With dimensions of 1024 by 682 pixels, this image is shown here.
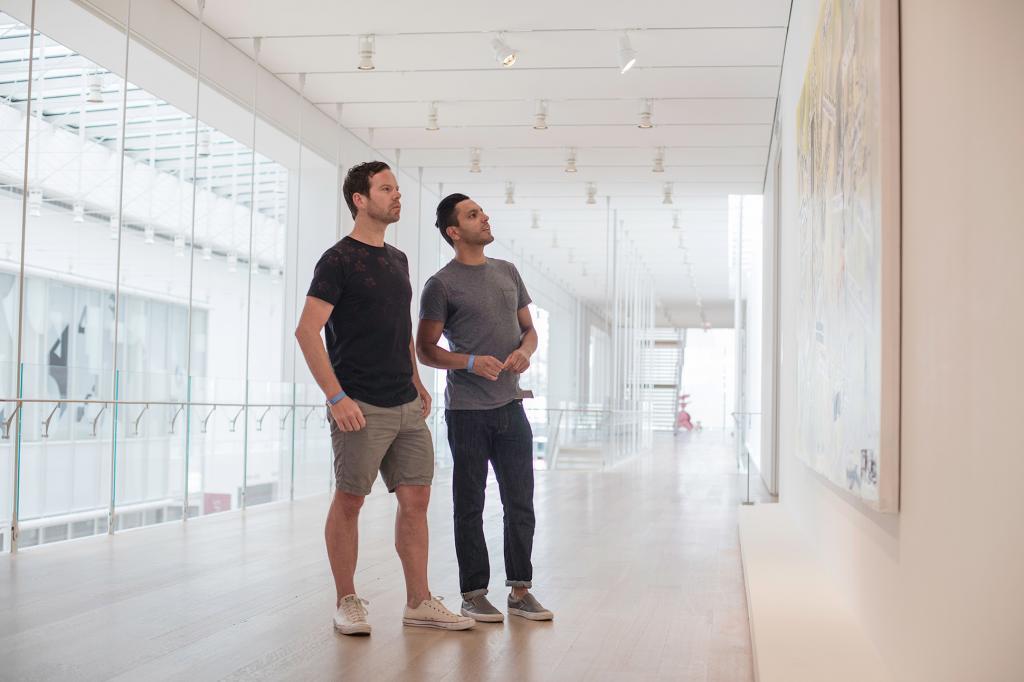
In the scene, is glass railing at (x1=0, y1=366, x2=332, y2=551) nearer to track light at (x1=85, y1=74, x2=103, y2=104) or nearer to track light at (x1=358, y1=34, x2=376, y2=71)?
track light at (x1=85, y1=74, x2=103, y2=104)

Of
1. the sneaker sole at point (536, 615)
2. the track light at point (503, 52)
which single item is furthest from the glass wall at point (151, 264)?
the sneaker sole at point (536, 615)

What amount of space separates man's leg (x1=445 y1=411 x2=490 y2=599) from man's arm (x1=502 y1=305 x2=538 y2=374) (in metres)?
0.19

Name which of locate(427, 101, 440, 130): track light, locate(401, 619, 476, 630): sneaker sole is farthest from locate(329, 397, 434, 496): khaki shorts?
locate(427, 101, 440, 130): track light

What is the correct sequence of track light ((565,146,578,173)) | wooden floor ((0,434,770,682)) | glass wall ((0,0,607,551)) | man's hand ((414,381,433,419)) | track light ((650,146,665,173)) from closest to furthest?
wooden floor ((0,434,770,682)) → man's hand ((414,381,433,419)) → glass wall ((0,0,607,551)) → track light ((565,146,578,173)) → track light ((650,146,665,173))

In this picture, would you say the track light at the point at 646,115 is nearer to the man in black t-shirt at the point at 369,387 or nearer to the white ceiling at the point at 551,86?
the white ceiling at the point at 551,86

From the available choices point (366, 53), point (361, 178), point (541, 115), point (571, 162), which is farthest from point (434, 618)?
point (571, 162)

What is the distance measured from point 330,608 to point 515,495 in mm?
735

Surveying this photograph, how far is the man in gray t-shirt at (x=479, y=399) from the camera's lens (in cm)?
348

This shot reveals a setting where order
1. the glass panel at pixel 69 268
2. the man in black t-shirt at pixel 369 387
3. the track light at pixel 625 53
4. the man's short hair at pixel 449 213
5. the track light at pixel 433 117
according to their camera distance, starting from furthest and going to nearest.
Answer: the track light at pixel 433 117, the track light at pixel 625 53, the glass panel at pixel 69 268, the man's short hair at pixel 449 213, the man in black t-shirt at pixel 369 387

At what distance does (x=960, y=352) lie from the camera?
1.73 meters

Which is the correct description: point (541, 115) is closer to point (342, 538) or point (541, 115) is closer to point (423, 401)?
point (423, 401)

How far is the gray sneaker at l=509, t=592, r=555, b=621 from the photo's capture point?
11.4 ft

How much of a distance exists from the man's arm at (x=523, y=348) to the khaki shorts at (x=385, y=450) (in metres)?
0.34

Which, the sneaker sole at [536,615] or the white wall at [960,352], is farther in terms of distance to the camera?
the sneaker sole at [536,615]
